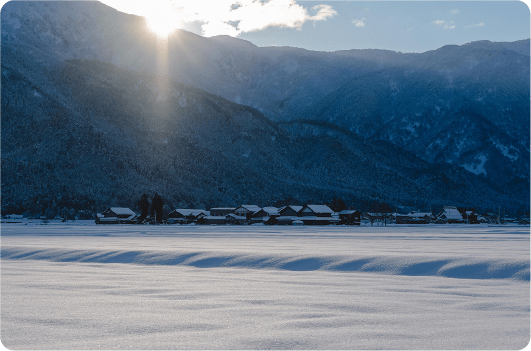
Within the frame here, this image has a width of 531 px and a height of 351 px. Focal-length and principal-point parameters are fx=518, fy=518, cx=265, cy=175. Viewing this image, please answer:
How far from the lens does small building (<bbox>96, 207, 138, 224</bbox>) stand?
4892 inches

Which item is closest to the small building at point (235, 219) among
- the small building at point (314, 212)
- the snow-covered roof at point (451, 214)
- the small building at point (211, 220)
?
the small building at point (211, 220)

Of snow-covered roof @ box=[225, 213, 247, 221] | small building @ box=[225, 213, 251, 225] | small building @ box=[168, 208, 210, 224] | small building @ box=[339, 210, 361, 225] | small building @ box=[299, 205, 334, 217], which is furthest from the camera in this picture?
small building @ box=[168, 208, 210, 224]

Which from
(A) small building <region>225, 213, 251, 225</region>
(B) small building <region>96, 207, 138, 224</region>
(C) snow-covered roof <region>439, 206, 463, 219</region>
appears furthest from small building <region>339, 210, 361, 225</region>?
(B) small building <region>96, 207, 138, 224</region>

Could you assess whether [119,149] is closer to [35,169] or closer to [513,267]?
[35,169]

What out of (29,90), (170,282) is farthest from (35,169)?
(170,282)

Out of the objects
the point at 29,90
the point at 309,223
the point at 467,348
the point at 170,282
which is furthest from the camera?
the point at 29,90

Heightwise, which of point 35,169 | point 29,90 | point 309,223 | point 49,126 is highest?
point 29,90

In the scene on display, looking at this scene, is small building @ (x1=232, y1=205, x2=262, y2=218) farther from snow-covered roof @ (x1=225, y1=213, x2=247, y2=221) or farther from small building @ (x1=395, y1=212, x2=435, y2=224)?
small building @ (x1=395, y1=212, x2=435, y2=224)

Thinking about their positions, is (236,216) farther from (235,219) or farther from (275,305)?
(275,305)

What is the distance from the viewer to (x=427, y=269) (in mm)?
20156

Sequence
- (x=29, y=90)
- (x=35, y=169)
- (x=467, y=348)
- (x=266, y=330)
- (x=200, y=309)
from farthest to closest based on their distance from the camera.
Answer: (x=29, y=90)
(x=35, y=169)
(x=200, y=309)
(x=266, y=330)
(x=467, y=348)

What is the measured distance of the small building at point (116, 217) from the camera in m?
124

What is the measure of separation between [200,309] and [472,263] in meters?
12.7

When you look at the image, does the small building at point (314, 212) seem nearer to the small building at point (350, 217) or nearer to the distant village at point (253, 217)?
the distant village at point (253, 217)
